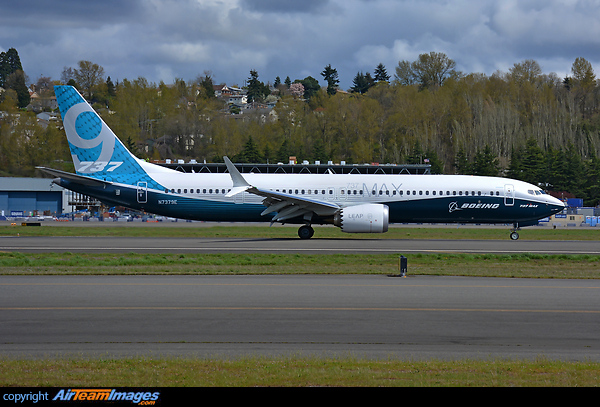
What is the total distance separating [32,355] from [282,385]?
13.4 feet

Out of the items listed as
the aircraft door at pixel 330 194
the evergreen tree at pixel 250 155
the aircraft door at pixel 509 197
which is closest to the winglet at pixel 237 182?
the aircraft door at pixel 330 194

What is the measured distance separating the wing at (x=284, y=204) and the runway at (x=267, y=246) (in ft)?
4.80

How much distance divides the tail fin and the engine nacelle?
1173cm

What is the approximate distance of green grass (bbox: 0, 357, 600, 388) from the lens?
7863mm

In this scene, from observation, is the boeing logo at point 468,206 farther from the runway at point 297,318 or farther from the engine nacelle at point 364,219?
the runway at point 297,318

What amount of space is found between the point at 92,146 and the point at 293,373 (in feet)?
99.3

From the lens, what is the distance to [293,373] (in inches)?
326

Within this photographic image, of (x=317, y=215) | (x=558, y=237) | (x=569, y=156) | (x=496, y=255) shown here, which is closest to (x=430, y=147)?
(x=569, y=156)

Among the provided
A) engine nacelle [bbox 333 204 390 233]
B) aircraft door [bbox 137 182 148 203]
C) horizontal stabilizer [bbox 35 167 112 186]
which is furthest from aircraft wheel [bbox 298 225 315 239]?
horizontal stabilizer [bbox 35 167 112 186]

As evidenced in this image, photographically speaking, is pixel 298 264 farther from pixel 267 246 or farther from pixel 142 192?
pixel 142 192

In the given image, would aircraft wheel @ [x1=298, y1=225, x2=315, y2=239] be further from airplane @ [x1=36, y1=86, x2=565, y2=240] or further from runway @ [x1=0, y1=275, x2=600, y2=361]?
runway @ [x1=0, y1=275, x2=600, y2=361]

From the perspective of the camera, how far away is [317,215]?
3394 cm

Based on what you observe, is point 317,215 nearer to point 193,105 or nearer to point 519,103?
point 193,105

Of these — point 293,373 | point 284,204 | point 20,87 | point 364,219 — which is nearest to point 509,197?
point 364,219
